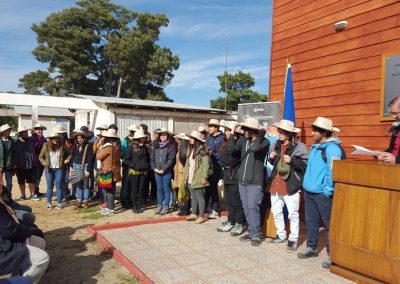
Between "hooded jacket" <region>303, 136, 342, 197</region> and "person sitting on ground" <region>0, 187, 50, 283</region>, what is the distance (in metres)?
3.12

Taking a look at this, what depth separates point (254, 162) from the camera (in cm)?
533

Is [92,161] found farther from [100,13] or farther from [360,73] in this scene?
[100,13]

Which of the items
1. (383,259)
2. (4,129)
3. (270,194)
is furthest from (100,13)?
(383,259)

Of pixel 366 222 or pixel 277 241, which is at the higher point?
pixel 366 222

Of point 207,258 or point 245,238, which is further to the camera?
point 245,238

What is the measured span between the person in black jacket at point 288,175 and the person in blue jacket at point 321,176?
30cm

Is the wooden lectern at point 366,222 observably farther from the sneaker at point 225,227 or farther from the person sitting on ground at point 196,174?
the person sitting on ground at point 196,174

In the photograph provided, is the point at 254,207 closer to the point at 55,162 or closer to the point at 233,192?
the point at 233,192

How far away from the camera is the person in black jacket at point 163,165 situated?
7.28 meters

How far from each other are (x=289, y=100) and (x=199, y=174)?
2216 millimetres

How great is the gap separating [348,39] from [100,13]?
31.7 meters

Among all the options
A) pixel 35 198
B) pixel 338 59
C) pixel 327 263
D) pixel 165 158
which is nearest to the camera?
pixel 327 263

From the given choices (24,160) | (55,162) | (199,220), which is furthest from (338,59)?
(24,160)

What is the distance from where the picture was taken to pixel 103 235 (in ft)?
18.4
